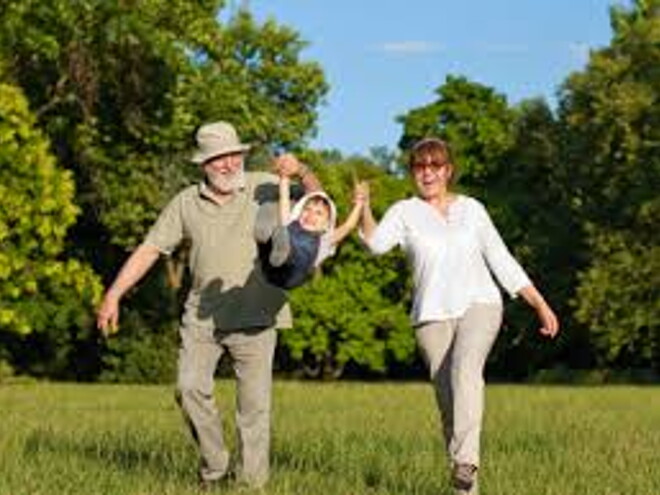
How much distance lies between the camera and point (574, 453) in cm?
1314

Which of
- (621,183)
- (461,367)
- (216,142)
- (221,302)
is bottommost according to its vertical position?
(461,367)

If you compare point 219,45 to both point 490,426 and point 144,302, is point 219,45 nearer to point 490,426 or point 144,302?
point 144,302

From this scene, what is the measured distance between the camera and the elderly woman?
9695mm

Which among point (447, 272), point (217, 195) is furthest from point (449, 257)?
point (217, 195)

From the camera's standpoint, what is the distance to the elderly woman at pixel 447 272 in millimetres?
9695

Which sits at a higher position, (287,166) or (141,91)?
(141,91)

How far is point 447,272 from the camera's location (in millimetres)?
9711

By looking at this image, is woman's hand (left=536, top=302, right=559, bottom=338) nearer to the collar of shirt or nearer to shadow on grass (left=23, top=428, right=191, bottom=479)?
the collar of shirt

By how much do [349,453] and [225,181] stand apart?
3.20 meters

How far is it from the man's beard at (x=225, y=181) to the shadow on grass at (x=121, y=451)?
198cm

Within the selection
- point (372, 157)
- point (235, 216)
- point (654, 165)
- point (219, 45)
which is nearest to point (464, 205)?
point (235, 216)

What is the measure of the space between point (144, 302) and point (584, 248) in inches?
667

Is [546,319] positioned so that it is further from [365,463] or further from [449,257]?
[365,463]

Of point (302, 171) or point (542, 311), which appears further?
point (302, 171)
